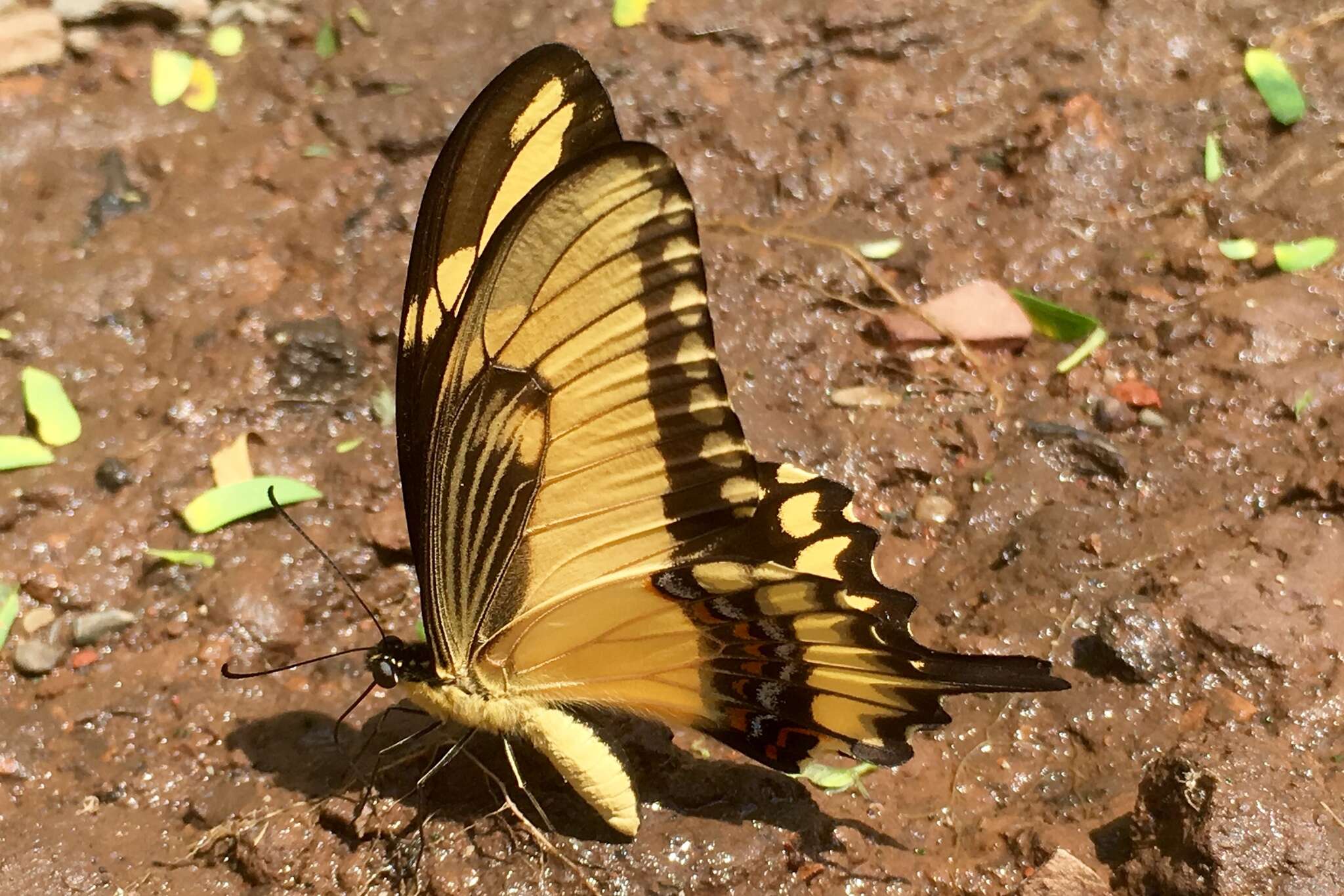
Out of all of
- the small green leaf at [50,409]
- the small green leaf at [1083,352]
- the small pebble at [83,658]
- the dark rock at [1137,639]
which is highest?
the small green leaf at [1083,352]

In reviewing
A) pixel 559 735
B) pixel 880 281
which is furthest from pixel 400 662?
pixel 880 281

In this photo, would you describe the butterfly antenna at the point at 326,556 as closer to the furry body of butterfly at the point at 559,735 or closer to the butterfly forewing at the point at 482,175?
the furry body of butterfly at the point at 559,735

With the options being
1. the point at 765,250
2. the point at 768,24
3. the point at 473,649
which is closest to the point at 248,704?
the point at 473,649

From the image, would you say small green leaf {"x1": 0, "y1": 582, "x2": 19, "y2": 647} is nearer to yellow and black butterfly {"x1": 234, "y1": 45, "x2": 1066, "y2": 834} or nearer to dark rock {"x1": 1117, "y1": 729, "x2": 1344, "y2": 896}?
yellow and black butterfly {"x1": 234, "y1": 45, "x2": 1066, "y2": 834}

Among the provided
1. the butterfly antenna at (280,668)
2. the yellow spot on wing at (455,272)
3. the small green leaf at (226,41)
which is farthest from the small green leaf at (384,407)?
the small green leaf at (226,41)

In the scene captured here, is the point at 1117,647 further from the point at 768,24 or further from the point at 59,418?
the point at 59,418

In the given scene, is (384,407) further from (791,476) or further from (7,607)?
(791,476)

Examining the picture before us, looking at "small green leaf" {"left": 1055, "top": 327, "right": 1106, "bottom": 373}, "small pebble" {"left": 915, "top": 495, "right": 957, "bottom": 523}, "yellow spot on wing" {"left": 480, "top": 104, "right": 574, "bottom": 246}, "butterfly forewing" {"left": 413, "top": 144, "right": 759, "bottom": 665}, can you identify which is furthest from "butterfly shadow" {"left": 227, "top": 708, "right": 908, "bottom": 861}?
"small green leaf" {"left": 1055, "top": 327, "right": 1106, "bottom": 373}
